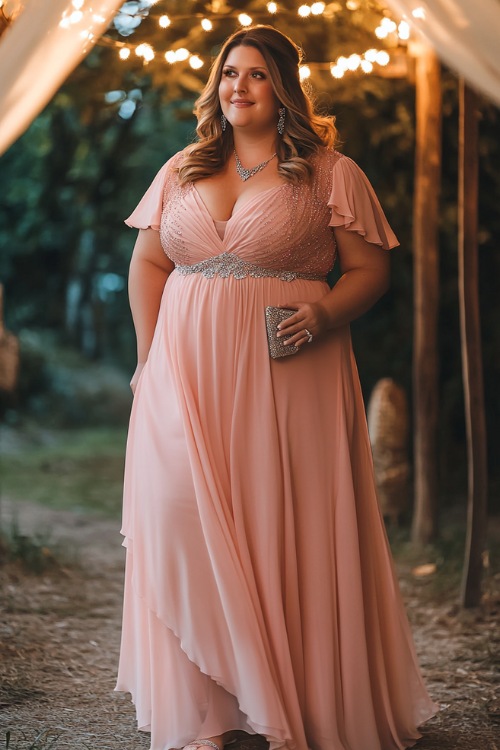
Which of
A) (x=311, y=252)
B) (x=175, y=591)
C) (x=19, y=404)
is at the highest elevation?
(x=19, y=404)

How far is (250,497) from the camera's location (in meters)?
3.31

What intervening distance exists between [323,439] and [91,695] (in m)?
1.51

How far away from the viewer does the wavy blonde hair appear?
10.9ft

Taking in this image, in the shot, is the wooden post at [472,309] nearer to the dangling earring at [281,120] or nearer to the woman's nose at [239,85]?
the dangling earring at [281,120]

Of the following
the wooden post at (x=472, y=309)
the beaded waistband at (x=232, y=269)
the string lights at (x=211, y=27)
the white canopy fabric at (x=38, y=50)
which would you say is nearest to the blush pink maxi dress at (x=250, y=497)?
the beaded waistband at (x=232, y=269)

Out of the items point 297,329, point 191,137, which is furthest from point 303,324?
point 191,137

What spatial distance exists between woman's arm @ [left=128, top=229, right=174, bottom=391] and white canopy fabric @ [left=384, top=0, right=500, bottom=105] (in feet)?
3.85

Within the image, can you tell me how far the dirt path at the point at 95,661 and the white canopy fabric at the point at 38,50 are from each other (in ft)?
6.14

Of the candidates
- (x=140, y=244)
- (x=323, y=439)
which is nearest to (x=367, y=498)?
(x=323, y=439)

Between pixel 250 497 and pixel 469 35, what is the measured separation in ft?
4.75

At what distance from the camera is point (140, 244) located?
3609 mm

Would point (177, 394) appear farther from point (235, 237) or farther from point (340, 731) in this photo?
point (340, 731)

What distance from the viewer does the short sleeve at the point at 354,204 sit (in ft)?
10.9

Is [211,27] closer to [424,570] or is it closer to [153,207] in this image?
[153,207]
